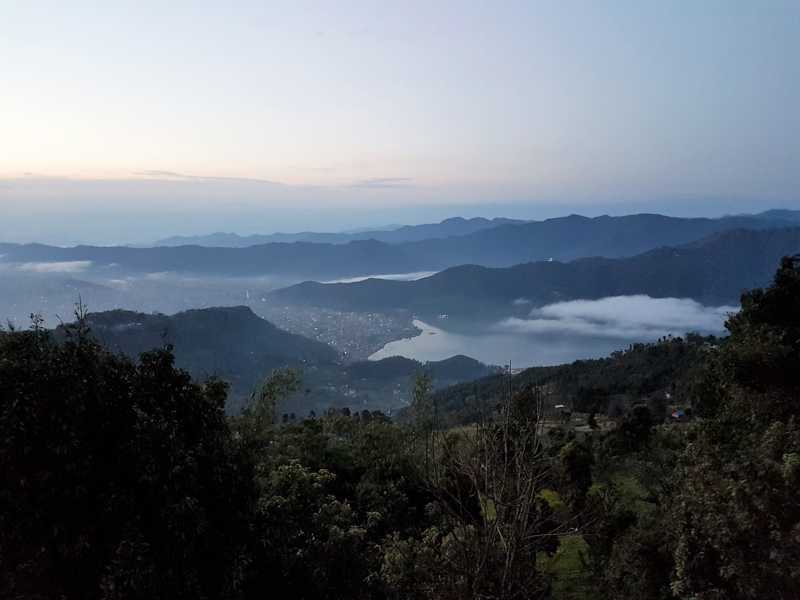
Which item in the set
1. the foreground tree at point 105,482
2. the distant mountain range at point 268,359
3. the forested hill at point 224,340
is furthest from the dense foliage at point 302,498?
the distant mountain range at point 268,359

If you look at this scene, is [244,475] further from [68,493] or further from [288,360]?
[288,360]

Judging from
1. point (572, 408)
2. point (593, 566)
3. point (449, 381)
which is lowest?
point (449, 381)

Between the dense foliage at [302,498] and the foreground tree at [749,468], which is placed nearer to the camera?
the dense foliage at [302,498]

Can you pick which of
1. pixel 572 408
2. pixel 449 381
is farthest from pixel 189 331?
pixel 572 408

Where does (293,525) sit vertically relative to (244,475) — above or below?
below

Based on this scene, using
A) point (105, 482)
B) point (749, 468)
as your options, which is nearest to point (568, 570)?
point (749, 468)

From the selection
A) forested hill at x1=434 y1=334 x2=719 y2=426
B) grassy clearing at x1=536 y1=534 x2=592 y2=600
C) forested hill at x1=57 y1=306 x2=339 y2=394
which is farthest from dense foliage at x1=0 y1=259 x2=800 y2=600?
forested hill at x1=57 y1=306 x2=339 y2=394

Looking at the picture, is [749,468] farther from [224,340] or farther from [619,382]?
[224,340]

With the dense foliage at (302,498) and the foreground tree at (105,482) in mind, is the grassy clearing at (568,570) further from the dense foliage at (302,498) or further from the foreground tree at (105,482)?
the foreground tree at (105,482)

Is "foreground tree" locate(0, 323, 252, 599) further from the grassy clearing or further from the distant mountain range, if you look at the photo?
the distant mountain range
